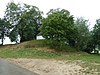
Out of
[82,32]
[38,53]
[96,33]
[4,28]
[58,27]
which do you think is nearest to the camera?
[38,53]

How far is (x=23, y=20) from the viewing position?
4853 cm

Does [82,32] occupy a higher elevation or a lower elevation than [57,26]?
lower

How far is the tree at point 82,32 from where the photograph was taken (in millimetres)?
44406

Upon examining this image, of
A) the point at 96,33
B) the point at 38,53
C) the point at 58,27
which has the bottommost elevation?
the point at 38,53

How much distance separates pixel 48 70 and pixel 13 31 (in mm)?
A: 30714

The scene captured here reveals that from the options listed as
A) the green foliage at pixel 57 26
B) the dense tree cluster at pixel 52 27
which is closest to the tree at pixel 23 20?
the dense tree cluster at pixel 52 27

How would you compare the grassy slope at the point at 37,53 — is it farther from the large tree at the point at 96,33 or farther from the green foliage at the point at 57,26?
the large tree at the point at 96,33

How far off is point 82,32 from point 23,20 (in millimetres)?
12609

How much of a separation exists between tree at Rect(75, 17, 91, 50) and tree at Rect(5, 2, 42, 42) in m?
9.04

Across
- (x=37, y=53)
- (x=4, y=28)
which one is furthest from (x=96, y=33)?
(x=4, y=28)

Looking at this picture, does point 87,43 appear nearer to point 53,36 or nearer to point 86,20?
point 86,20

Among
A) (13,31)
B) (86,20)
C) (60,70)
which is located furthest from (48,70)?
(13,31)

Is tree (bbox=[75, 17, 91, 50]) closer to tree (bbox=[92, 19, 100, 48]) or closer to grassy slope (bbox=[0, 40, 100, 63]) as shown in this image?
tree (bbox=[92, 19, 100, 48])

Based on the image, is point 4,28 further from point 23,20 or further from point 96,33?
point 96,33
